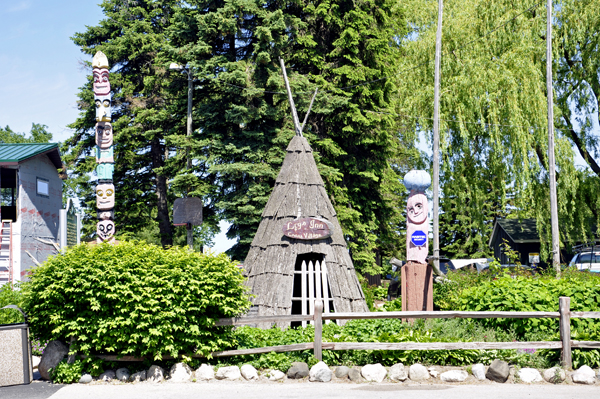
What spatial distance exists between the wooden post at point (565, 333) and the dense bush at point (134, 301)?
4862 millimetres

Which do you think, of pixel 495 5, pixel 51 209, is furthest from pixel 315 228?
pixel 495 5

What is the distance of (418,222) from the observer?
34.6ft

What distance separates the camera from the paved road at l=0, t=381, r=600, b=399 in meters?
7.52

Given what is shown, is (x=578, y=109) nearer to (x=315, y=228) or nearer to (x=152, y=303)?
(x=315, y=228)

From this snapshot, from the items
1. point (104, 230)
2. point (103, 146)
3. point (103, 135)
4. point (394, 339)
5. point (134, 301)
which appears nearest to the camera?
point (134, 301)

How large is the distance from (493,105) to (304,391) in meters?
16.2

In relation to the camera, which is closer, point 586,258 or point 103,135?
point 103,135

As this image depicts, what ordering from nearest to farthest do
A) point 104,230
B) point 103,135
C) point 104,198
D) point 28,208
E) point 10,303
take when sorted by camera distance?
point 10,303 < point 104,230 < point 104,198 < point 103,135 < point 28,208

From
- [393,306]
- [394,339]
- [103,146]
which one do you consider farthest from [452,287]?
[103,146]

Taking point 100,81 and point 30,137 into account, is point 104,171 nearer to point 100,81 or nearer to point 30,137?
point 100,81

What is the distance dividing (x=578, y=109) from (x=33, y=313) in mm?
21618

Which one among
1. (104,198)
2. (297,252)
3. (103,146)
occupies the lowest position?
(297,252)

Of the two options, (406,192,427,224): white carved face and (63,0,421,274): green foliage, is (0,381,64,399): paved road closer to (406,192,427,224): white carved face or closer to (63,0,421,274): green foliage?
(406,192,427,224): white carved face

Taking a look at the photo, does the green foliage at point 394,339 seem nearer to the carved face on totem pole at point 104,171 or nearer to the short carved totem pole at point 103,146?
the short carved totem pole at point 103,146
